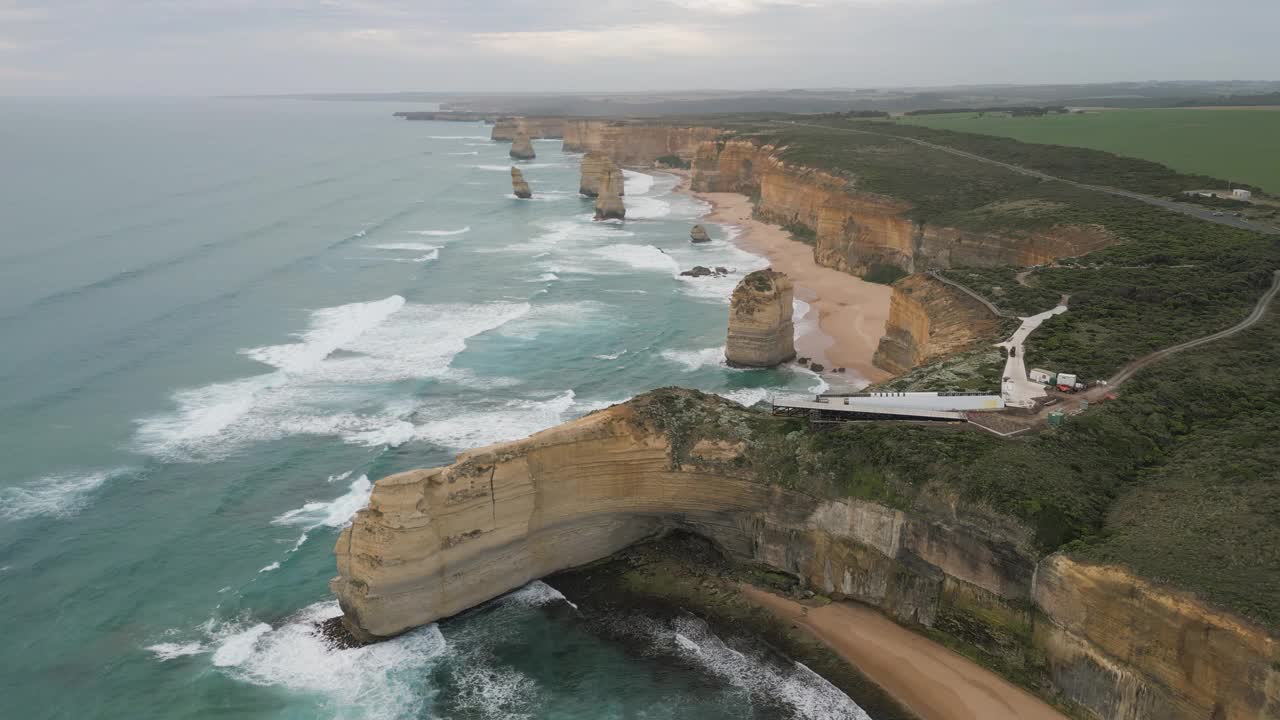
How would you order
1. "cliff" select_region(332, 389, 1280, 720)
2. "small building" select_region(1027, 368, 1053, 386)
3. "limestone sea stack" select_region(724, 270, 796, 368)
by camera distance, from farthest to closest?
1. "limestone sea stack" select_region(724, 270, 796, 368)
2. "small building" select_region(1027, 368, 1053, 386)
3. "cliff" select_region(332, 389, 1280, 720)

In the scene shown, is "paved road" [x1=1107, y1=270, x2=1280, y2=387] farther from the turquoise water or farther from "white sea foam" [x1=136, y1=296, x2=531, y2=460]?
"white sea foam" [x1=136, y1=296, x2=531, y2=460]

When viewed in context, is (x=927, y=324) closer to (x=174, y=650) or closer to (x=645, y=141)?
(x=174, y=650)

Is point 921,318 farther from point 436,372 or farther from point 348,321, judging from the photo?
point 348,321

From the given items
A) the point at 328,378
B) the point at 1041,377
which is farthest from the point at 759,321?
the point at 328,378

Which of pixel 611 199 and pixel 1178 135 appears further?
pixel 1178 135

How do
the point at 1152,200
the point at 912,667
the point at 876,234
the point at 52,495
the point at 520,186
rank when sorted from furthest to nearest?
the point at 520,186 < the point at 876,234 < the point at 1152,200 < the point at 52,495 < the point at 912,667

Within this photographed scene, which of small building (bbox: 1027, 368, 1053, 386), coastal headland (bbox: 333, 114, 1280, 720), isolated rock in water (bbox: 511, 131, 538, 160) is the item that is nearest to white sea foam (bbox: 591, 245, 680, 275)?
coastal headland (bbox: 333, 114, 1280, 720)

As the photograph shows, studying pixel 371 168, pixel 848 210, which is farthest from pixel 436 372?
pixel 371 168

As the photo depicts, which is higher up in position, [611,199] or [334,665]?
[611,199]
